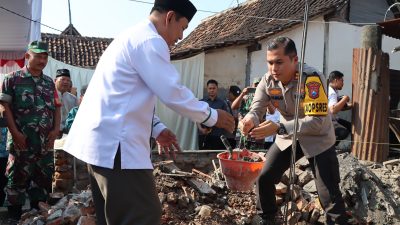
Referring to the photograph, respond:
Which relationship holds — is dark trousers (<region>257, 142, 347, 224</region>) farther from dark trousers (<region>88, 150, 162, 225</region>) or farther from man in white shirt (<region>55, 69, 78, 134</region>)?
man in white shirt (<region>55, 69, 78, 134</region>)

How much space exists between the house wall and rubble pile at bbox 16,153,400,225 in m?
5.36

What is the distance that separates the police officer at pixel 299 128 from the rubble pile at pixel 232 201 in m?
0.34

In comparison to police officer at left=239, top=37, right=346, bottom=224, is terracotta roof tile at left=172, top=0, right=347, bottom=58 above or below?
above

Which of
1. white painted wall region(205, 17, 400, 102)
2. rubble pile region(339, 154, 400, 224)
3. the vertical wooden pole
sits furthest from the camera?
white painted wall region(205, 17, 400, 102)

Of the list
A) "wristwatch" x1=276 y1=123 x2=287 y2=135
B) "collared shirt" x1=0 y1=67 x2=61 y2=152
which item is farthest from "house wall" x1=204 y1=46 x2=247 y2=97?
"wristwatch" x1=276 y1=123 x2=287 y2=135

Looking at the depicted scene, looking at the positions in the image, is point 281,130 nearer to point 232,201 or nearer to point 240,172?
Answer: point 240,172

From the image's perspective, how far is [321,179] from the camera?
13.1 ft

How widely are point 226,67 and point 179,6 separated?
349 inches

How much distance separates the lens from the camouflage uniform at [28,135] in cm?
465

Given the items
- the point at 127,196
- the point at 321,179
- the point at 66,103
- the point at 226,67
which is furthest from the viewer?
the point at 226,67

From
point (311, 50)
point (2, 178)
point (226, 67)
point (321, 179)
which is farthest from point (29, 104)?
point (311, 50)

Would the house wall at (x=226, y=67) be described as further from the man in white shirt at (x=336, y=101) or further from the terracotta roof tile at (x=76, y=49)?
the terracotta roof tile at (x=76, y=49)

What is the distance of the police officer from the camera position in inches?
143

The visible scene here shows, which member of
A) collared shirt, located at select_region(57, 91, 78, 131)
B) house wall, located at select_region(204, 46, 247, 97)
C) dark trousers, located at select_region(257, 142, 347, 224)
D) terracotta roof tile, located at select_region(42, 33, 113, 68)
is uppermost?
terracotta roof tile, located at select_region(42, 33, 113, 68)
